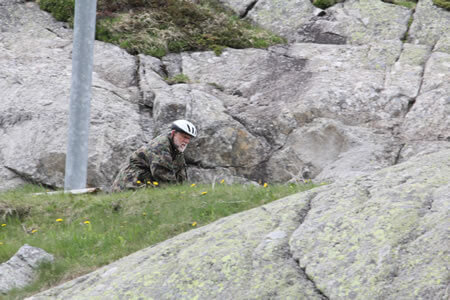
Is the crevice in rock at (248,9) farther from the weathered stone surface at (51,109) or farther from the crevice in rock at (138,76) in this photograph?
the weathered stone surface at (51,109)

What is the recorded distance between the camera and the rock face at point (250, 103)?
14.3m

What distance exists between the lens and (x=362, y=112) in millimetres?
15117

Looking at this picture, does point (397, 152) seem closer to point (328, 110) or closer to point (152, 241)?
point (328, 110)

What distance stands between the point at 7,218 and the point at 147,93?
7082mm

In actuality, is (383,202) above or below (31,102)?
above

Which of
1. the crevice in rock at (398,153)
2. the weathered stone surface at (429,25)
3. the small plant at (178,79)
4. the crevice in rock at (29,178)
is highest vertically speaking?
the weathered stone surface at (429,25)

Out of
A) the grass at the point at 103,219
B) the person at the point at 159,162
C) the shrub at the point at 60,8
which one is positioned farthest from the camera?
the shrub at the point at 60,8

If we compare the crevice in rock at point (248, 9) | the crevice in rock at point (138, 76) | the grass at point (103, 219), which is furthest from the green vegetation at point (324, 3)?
the grass at point (103, 219)

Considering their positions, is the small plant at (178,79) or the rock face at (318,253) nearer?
the rock face at (318,253)

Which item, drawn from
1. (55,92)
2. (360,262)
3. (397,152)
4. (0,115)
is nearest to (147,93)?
(55,92)

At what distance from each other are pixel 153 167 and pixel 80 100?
7.03 feet

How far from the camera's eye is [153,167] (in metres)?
11.2

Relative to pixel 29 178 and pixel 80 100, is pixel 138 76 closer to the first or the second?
pixel 29 178

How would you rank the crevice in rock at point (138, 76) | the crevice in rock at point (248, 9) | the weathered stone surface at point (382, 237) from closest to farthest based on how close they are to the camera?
the weathered stone surface at point (382, 237)
the crevice in rock at point (138, 76)
the crevice in rock at point (248, 9)
